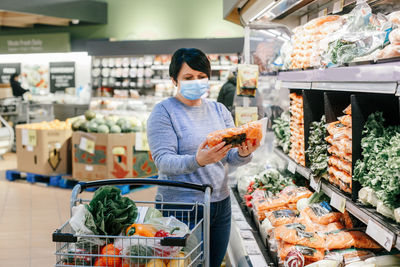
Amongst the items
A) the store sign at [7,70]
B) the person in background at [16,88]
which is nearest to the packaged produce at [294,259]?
the person in background at [16,88]

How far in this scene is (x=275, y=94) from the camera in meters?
4.25

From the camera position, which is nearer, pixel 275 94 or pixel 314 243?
pixel 314 243

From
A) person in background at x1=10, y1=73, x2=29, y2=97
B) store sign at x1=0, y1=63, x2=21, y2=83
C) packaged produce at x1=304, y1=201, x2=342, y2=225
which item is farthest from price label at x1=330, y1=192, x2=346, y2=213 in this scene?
store sign at x1=0, y1=63, x2=21, y2=83

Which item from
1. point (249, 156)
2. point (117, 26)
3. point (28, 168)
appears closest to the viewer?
point (249, 156)

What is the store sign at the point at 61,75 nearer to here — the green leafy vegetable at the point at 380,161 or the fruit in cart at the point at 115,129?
the fruit in cart at the point at 115,129

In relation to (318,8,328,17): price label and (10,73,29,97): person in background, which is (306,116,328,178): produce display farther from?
(10,73,29,97): person in background

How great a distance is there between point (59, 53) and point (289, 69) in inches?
485

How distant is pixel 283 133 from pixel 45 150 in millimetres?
4403

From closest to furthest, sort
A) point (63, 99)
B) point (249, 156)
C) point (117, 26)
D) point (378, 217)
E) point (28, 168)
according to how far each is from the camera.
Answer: point (378, 217), point (249, 156), point (28, 168), point (63, 99), point (117, 26)

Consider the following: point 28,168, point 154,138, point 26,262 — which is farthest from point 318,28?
point 28,168

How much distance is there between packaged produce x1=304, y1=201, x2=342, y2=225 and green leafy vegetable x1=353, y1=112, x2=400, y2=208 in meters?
0.62

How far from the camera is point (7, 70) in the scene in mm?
14602

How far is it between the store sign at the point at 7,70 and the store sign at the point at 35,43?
1.58ft

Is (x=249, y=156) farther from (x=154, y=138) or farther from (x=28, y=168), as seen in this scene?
(x=28, y=168)
